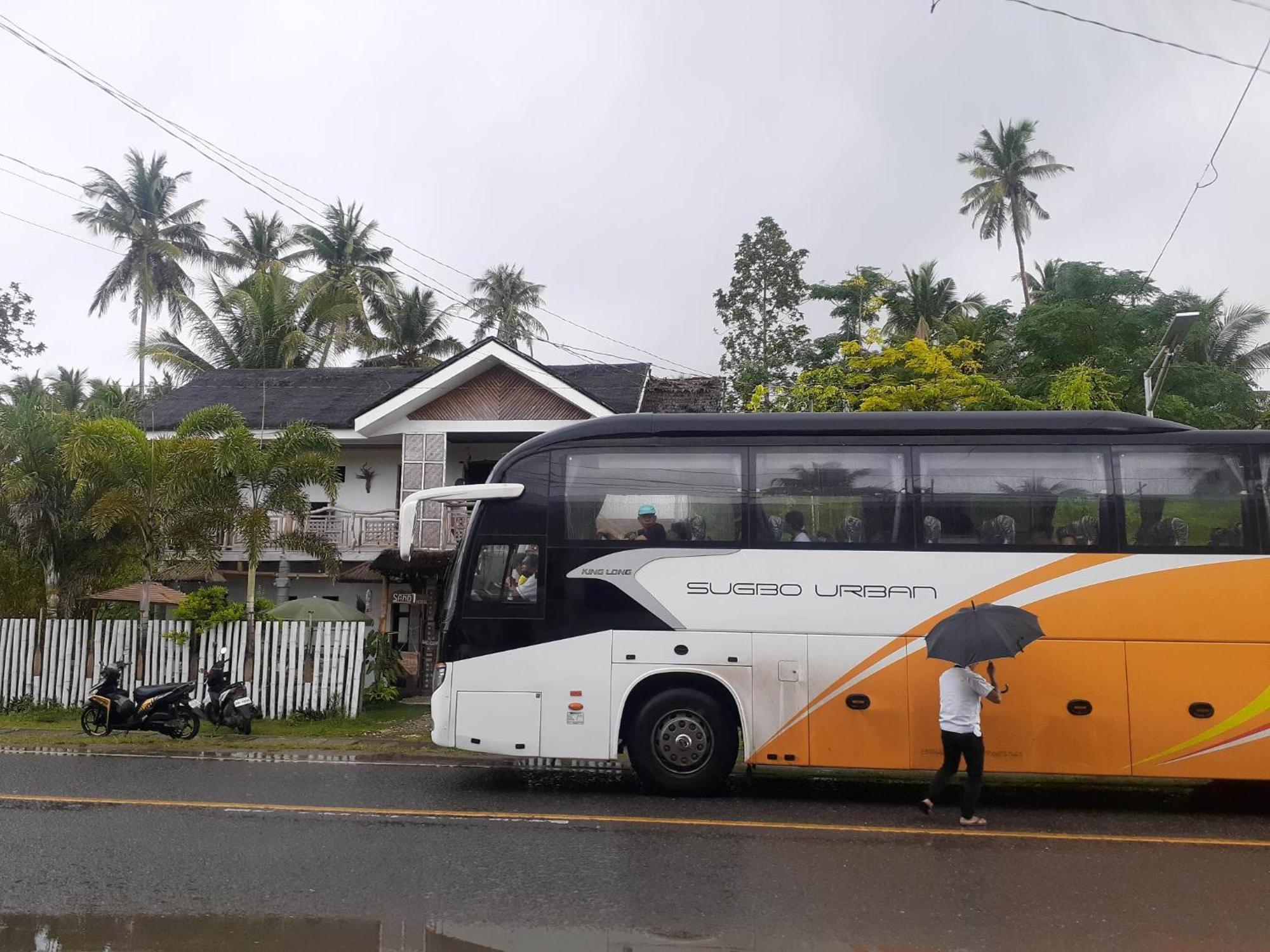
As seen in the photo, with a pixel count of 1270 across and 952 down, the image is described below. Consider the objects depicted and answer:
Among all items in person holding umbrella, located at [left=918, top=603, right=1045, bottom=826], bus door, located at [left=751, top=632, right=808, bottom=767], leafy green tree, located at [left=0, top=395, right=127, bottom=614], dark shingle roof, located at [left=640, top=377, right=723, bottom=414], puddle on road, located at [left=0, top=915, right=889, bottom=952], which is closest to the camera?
puddle on road, located at [left=0, top=915, right=889, bottom=952]

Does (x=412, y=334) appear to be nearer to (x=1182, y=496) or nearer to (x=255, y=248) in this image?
(x=255, y=248)

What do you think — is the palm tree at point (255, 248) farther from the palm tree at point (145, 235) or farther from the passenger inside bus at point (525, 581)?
the passenger inside bus at point (525, 581)

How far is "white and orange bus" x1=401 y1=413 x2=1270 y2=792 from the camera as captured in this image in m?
9.14

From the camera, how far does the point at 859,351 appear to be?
21.3 m

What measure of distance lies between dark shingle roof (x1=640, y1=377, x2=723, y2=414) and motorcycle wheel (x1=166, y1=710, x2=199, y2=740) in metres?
12.9

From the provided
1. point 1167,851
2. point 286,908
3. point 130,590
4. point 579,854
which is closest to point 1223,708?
point 1167,851

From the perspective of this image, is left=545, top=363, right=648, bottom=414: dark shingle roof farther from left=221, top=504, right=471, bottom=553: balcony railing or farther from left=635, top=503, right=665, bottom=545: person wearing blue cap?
left=635, top=503, right=665, bottom=545: person wearing blue cap

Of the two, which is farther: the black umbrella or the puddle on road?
the black umbrella

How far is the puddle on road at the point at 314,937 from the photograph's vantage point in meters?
5.20

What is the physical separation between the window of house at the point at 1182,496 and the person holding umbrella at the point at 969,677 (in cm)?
181

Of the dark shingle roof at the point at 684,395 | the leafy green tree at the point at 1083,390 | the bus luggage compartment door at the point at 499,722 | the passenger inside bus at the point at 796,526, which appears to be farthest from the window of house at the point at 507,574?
the dark shingle roof at the point at 684,395

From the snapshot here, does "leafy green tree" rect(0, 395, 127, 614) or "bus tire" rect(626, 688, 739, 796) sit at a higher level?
"leafy green tree" rect(0, 395, 127, 614)

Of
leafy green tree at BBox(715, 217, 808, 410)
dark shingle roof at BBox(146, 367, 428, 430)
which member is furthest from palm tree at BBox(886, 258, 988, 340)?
dark shingle roof at BBox(146, 367, 428, 430)

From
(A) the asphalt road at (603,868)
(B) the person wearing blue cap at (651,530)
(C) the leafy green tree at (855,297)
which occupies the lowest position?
(A) the asphalt road at (603,868)
